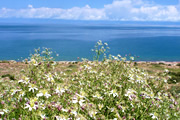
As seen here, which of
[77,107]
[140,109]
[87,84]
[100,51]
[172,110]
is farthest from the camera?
[100,51]

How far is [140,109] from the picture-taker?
457 cm

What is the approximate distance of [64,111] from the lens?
10.9 feet

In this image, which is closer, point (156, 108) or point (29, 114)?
point (29, 114)

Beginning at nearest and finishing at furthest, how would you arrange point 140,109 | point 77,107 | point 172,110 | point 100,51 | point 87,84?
point 77,107 → point 140,109 → point 172,110 → point 87,84 → point 100,51

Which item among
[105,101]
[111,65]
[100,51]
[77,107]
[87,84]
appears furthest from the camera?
[100,51]

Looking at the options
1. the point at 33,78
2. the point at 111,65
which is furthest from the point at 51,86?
the point at 111,65

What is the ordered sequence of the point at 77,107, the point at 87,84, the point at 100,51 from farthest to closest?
the point at 100,51 < the point at 87,84 < the point at 77,107

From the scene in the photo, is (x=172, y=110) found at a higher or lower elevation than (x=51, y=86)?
lower

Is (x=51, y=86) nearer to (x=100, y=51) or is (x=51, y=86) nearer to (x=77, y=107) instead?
(x=77, y=107)

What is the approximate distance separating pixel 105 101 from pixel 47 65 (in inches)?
102

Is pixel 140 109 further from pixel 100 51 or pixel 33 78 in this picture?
pixel 100 51

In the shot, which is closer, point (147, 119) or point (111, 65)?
point (147, 119)

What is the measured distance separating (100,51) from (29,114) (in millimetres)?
6860

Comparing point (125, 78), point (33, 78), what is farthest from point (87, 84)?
point (33, 78)
